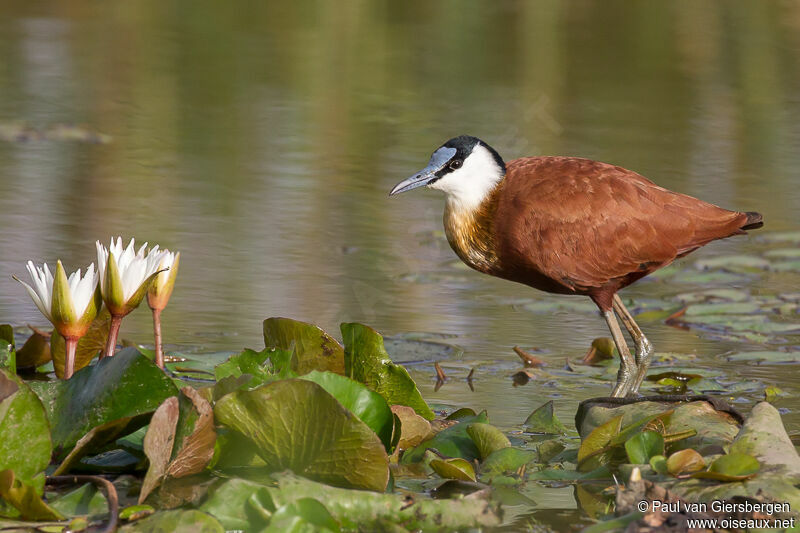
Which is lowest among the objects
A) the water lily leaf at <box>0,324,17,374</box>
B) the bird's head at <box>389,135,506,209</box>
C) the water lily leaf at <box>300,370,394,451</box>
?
the water lily leaf at <box>300,370,394,451</box>

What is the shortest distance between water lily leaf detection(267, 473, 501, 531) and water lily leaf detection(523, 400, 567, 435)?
94cm

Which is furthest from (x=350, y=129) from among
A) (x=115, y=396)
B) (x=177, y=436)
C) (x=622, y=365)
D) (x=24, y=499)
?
(x=24, y=499)

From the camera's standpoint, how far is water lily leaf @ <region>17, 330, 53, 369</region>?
476cm

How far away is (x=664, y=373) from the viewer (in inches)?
203

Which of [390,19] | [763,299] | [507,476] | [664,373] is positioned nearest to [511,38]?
[390,19]

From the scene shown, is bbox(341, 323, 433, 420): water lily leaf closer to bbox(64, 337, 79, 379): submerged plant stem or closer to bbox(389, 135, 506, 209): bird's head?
bbox(64, 337, 79, 379): submerged plant stem

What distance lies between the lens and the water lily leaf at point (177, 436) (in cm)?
326

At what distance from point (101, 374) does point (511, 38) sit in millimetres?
12919

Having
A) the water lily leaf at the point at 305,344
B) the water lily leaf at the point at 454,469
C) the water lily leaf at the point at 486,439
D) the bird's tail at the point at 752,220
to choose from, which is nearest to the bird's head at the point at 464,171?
the bird's tail at the point at 752,220

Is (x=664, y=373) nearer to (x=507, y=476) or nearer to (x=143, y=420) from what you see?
(x=507, y=476)

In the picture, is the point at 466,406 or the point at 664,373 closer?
the point at 466,406

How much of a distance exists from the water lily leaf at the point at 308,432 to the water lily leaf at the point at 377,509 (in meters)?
0.12

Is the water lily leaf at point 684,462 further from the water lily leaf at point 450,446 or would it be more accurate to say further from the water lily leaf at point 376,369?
the water lily leaf at point 376,369

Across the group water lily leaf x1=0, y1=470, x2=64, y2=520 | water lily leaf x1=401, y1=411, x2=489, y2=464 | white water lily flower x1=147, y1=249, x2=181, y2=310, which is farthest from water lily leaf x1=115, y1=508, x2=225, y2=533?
white water lily flower x1=147, y1=249, x2=181, y2=310
